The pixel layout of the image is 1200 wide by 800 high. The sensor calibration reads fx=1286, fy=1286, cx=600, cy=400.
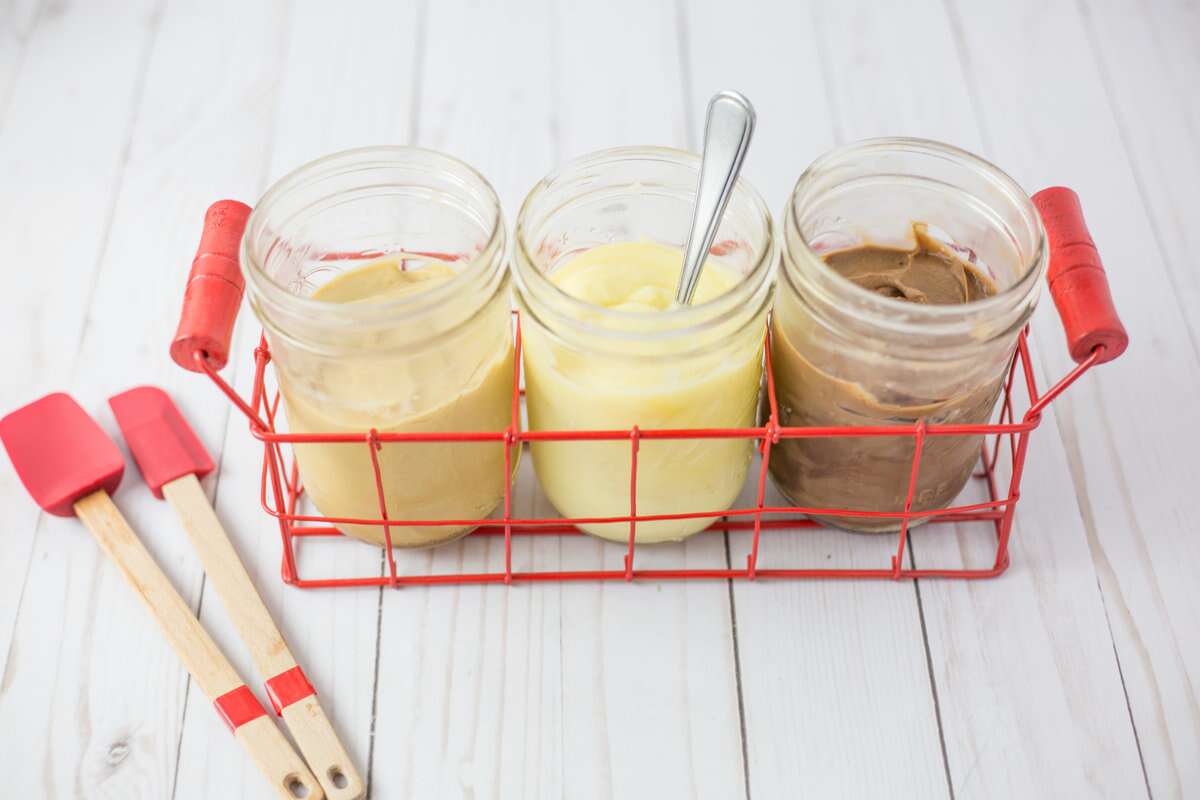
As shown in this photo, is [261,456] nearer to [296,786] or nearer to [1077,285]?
[296,786]

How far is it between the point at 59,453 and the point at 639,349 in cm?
45

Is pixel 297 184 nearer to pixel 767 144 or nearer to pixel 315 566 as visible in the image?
pixel 315 566

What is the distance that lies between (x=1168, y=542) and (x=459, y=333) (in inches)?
20.6

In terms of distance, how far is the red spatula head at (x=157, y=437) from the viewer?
917 mm

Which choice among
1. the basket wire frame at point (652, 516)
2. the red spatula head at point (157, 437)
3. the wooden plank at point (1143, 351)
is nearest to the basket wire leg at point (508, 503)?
the basket wire frame at point (652, 516)

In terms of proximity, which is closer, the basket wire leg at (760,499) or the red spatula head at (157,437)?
the basket wire leg at (760,499)

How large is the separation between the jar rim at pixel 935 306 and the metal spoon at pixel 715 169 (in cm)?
5

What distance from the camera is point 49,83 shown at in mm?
1226

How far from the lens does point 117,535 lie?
0.88 metres

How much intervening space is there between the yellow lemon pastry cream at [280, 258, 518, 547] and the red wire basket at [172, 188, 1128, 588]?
1 cm

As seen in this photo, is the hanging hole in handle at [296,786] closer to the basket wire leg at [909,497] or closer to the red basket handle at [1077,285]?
the basket wire leg at [909,497]

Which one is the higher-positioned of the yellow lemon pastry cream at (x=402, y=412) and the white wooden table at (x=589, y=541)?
the yellow lemon pastry cream at (x=402, y=412)

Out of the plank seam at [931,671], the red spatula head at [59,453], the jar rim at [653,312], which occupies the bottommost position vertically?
the plank seam at [931,671]

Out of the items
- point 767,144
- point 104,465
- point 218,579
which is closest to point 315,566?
point 218,579
